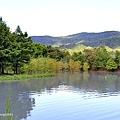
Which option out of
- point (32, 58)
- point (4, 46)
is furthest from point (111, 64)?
point (4, 46)

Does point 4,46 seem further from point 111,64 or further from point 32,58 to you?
point 111,64

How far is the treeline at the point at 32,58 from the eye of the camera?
32094 mm

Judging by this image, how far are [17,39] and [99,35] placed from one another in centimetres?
14764

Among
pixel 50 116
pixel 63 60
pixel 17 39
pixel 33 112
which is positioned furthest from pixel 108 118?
pixel 63 60

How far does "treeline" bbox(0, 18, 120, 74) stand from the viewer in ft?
105

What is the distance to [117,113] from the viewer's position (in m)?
12.2

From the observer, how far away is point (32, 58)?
41719 mm

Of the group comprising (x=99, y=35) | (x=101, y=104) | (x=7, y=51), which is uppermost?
(x=99, y=35)

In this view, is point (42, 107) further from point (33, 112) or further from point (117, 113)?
point (117, 113)

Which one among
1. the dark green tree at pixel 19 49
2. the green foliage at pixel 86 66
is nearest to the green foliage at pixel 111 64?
the green foliage at pixel 86 66

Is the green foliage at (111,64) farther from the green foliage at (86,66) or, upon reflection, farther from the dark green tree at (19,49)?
the dark green tree at (19,49)

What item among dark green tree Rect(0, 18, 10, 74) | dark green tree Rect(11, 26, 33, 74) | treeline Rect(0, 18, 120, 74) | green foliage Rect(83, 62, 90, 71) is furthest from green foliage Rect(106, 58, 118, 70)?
dark green tree Rect(0, 18, 10, 74)

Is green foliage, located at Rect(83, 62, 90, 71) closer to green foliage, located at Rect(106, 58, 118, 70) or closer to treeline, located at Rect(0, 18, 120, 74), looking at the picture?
treeline, located at Rect(0, 18, 120, 74)

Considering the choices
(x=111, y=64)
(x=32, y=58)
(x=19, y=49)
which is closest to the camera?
(x=19, y=49)
